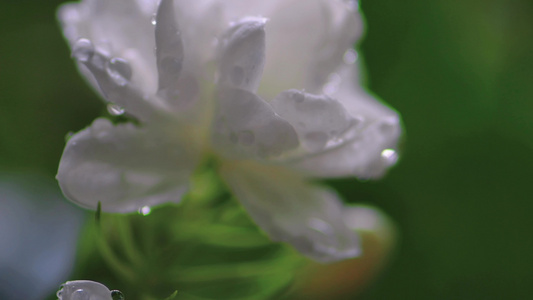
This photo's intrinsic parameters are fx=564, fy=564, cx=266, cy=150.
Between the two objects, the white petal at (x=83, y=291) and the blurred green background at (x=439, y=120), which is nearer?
the white petal at (x=83, y=291)

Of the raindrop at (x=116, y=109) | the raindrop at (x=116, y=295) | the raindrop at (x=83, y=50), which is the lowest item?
the raindrop at (x=116, y=295)

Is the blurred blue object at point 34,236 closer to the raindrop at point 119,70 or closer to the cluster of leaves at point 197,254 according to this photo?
the cluster of leaves at point 197,254

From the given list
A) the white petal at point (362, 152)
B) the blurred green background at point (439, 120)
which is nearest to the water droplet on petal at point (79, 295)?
the white petal at point (362, 152)

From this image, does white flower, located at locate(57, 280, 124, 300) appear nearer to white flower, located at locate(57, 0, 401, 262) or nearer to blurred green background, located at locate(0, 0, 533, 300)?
white flower, located at locate(57, 0, 401, 262)

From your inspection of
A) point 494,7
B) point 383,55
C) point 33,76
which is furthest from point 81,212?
point 494,7

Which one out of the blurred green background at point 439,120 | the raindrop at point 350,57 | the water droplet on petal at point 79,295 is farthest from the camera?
the blurred green background at point 439,120

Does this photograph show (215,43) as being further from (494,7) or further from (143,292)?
(494,7)

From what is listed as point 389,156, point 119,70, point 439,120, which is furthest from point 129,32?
point 439,120

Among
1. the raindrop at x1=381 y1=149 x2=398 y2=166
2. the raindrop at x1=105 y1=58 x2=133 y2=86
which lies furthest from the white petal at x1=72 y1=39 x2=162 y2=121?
the raindrop at x1=381 y1=149 x2=398 y2=166
